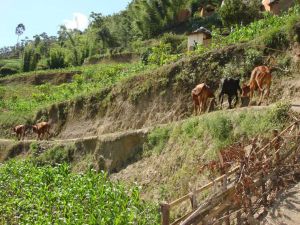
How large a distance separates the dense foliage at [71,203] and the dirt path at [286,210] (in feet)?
8.49

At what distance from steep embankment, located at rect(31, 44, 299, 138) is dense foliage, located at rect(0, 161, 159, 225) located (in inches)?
191

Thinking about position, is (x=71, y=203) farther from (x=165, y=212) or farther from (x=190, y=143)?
(x=165, y=212)

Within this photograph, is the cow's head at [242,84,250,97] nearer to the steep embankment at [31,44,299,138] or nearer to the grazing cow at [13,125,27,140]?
the steep embankment at [31,44,299,138]

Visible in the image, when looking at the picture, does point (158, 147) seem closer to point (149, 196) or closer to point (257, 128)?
point (149, 196)

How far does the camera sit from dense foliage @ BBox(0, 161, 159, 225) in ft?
32.3

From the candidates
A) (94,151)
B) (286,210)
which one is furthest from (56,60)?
(286,210)

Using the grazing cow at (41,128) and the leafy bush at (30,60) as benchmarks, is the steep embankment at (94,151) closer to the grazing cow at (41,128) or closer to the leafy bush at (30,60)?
the grazing cow at (41,128)

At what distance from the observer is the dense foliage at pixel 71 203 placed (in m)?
9.86

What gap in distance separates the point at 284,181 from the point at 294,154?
683mm

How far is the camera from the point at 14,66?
5812 cm

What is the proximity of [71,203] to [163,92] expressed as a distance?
27.3 feet

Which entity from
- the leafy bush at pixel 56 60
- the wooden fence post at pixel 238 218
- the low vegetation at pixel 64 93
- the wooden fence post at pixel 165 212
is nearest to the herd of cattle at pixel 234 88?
the wooden fence post at pixel 238 218

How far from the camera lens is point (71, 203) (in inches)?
424

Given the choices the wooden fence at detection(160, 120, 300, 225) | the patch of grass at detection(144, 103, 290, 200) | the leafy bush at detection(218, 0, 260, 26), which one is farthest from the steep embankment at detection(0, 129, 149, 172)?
the leafy bush at detection(218, 0, 260, 26)
